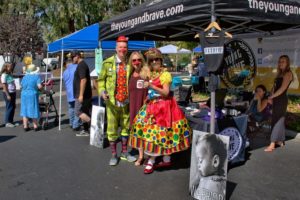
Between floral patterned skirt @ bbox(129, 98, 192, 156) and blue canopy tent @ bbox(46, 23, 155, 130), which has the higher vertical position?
blue canopy tent @ bbox(46, 23, 155, 130)

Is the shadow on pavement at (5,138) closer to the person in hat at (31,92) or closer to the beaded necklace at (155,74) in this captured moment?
the person in hat at (31,92)

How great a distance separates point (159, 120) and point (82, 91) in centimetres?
262

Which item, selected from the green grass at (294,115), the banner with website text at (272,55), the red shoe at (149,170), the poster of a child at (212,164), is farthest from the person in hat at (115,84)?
the banner with website text at (272,55)

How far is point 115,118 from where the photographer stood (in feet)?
18.4

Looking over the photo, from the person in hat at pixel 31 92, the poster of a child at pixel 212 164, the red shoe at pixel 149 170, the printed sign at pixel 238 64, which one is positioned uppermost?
the printed sign at pixel 238 64

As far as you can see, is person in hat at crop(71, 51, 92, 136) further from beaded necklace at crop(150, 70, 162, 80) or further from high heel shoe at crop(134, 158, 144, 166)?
beaded necklace at crop(150, 70, 162, 80)

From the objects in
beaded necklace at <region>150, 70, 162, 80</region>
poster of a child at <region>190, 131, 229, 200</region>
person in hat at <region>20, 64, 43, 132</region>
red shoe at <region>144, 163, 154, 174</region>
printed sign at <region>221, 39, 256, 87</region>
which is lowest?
red shoe at <region>144, 163, 154, 174</region>

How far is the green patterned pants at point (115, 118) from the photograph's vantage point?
18.3 feet

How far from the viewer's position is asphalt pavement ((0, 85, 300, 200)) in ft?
14.8

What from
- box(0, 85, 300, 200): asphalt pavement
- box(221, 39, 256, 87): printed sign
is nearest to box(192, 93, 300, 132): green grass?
box(0, 85, 300, 200): asphalt pavement

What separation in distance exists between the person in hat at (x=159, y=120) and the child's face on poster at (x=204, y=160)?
0.98m

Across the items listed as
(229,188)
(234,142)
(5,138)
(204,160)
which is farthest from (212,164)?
(5,138)

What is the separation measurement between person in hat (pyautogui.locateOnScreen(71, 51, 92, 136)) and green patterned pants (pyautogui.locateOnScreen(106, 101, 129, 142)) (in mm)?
1753

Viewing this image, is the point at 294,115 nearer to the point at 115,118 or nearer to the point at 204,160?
the point at 115,118
